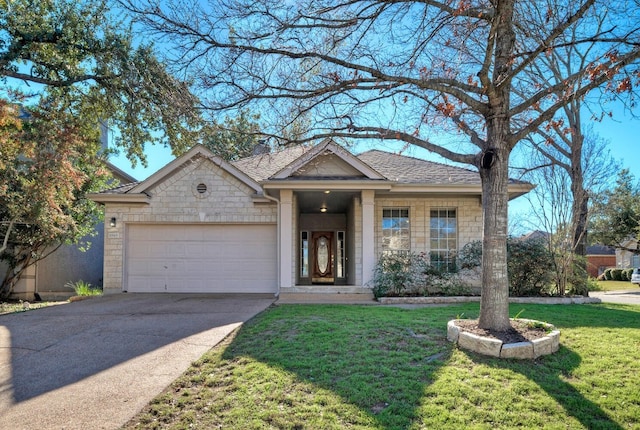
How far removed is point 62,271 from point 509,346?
55.5 ft

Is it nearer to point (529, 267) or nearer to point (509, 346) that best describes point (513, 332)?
point (509, 346)

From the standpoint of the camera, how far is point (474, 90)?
6055 mm

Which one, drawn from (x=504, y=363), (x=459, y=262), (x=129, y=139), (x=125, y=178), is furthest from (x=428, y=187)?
(x=125, y=178)

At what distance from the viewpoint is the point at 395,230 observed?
41.6 ft

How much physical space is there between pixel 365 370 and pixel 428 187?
7954mm

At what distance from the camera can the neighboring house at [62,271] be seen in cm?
1469

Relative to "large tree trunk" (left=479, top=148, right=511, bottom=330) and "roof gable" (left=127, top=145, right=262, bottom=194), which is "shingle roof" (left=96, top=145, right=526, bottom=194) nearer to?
"roof gable" (left=127, top=145, right=262, bottom=194)

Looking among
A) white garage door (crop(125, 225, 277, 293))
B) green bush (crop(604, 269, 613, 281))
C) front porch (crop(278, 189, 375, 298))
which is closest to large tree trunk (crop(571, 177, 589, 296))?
front porch (crop(278, 189, 375, 298))

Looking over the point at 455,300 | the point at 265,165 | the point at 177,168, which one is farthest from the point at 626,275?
the point at 177,168

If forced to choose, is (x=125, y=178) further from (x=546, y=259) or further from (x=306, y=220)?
(x=546, y=259)

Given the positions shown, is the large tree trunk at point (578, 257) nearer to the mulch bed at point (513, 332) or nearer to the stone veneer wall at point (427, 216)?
the stone veneer wall at point (427, 216)

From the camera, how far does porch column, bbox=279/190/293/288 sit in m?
11.5

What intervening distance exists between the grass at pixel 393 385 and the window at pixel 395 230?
6.12m

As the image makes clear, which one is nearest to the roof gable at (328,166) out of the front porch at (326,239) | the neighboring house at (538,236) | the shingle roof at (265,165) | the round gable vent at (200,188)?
the front porch at (326,239)
